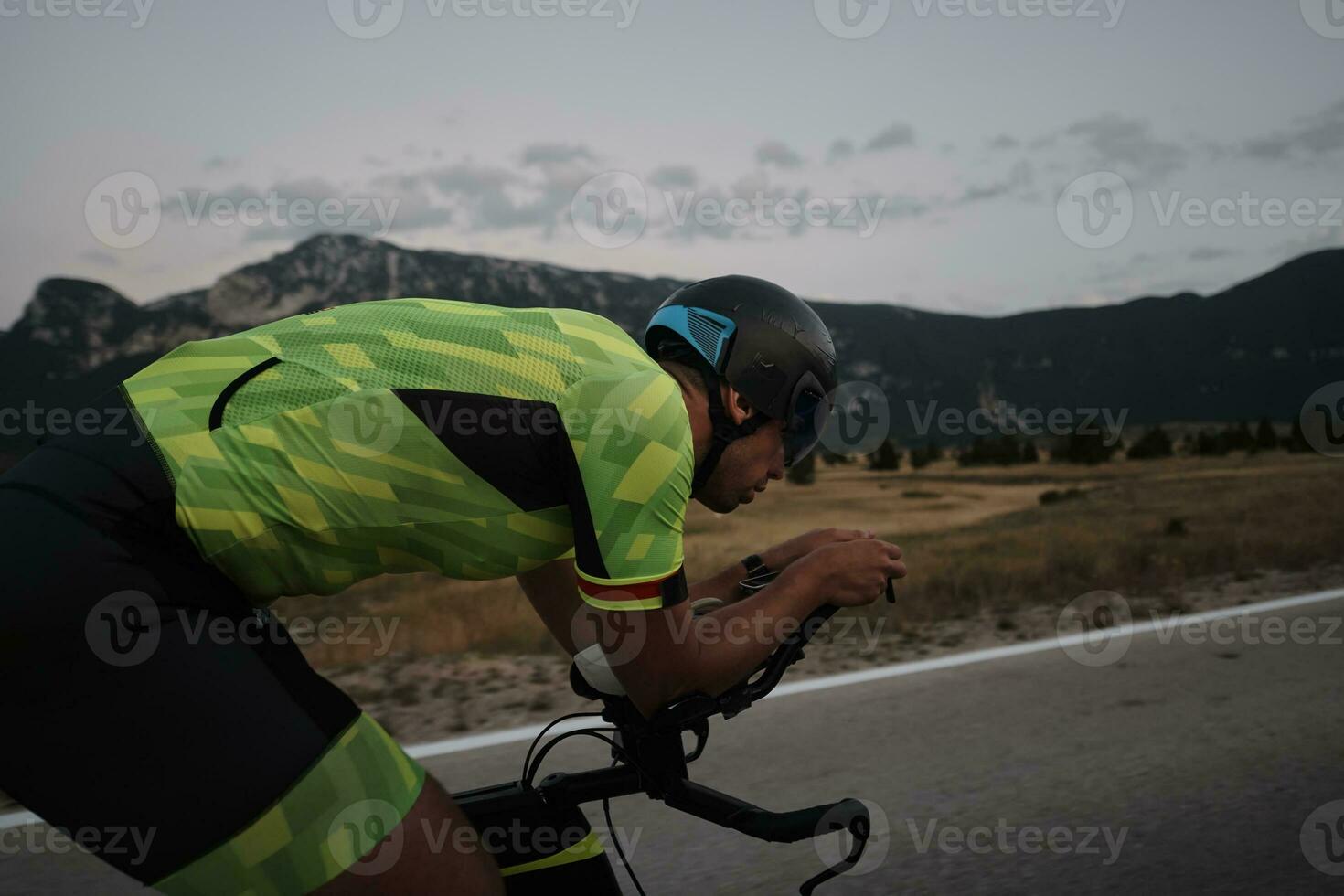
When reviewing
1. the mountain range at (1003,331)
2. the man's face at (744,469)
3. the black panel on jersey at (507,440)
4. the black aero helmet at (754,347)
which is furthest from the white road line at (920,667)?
the mountain range at (1003,331)

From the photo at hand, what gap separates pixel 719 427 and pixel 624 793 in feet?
2.34

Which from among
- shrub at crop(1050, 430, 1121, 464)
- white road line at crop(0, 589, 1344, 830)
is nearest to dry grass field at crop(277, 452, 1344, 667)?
white road line at crop(0, 589, 1344, 830)

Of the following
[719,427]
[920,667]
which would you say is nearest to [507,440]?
[719,427]

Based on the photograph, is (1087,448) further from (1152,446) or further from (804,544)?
(804,544)

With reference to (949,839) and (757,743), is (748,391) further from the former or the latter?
(757,743)

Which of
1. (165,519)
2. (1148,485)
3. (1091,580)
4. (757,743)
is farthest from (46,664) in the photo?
(1148,485)

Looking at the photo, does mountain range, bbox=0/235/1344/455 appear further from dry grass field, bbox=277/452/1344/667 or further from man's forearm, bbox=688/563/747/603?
man's forearm, bbox=688/563/747/603

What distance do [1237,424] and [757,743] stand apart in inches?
1803

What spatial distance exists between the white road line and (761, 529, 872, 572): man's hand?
2382mm

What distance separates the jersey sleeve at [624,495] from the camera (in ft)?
5.65

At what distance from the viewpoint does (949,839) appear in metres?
3.58

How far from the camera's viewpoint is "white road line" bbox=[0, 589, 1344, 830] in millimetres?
4691

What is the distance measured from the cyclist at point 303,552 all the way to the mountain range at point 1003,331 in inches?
2285

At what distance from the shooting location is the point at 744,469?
216 cm
